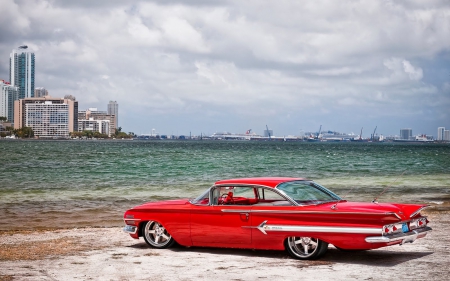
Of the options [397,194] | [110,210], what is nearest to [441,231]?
[110,210]

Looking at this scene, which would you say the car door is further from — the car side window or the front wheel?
the front wheel

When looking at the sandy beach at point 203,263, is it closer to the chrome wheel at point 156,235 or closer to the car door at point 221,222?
the chrome wheel at point 156,235

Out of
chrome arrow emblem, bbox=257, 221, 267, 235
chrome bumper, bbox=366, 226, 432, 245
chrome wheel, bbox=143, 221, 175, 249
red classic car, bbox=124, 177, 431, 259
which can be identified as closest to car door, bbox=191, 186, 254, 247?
red classic car, bbox=124, 177, 431, 259

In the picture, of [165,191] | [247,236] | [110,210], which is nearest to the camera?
[247,236]

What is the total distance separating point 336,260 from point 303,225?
0.77 m

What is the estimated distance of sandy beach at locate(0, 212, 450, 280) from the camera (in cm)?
968

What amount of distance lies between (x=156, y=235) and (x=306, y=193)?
9.64 ft

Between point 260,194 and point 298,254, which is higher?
point 260,194

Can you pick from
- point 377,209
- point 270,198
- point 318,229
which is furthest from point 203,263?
point 377,209

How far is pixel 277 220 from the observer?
432 inches

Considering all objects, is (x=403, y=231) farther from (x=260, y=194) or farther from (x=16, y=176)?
(x=16, y=176)

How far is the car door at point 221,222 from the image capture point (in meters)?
11.3

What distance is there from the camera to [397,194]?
101 feet

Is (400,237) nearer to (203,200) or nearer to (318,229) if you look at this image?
(318,229)
